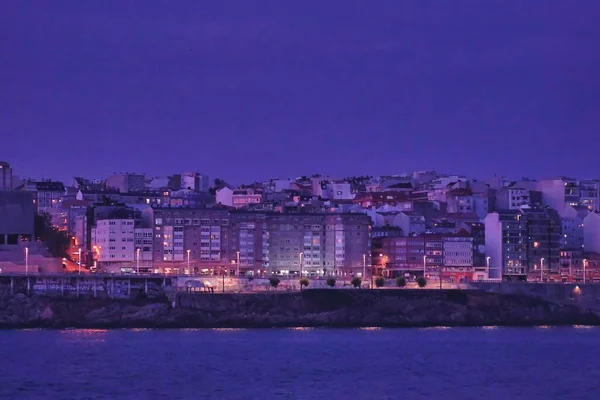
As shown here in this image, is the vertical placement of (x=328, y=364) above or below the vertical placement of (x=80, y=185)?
below

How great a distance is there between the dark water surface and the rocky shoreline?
3.56 metres

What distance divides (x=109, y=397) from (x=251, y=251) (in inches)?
1966

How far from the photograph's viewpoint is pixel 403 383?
149 feet

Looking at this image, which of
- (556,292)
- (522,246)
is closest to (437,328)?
(556,292)

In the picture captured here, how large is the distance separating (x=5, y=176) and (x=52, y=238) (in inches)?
473

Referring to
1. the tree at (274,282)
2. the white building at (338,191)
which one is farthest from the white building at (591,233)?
the tree at (274,282)

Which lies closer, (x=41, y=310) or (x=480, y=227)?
(x=41, y=310)

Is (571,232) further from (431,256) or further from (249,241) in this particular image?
(249,241)

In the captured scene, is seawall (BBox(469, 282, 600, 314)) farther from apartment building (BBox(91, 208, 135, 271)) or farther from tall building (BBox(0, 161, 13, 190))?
tall building (BBox(0, 161, 13, 190))

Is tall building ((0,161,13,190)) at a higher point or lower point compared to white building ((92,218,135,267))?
higher

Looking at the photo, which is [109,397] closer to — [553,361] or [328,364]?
[328,364]

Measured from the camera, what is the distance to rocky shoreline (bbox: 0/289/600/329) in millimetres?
70875

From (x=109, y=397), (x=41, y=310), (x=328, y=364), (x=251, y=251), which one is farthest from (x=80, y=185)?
(x=109, y=397)

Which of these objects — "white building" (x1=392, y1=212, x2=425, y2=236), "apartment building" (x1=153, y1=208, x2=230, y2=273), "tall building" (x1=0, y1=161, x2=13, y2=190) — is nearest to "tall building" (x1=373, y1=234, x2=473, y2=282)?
"white building" (x1=392, y1=212, x2=425, y2=236)
